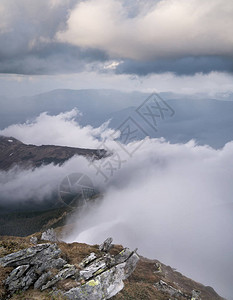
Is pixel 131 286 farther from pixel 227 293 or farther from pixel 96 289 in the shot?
pixel 227 293

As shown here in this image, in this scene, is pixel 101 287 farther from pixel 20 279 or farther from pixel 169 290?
pixel 169 290

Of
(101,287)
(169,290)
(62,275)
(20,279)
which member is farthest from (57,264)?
(169,290)

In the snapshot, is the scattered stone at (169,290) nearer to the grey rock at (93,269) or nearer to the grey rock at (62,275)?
the grey rock at (93,269)

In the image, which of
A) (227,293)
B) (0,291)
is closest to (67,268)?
(0,291)

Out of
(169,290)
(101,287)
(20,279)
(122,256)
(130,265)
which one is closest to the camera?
(20,279)

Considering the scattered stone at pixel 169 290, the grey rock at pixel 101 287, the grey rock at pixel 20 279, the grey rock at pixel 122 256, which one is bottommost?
the scattered stone at pixel 169 290

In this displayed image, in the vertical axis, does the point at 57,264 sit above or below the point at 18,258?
below

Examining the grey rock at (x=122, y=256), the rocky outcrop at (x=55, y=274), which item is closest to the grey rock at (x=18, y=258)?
the rocky outcrop at (x=55, y=274)

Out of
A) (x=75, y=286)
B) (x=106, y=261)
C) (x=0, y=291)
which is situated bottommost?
(x=106, y=261)
